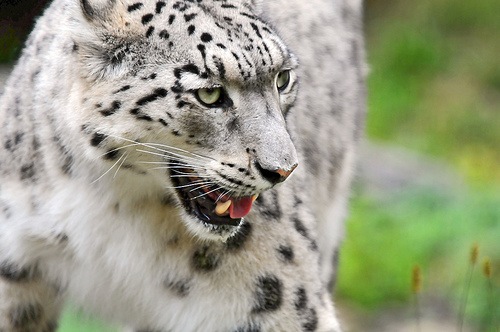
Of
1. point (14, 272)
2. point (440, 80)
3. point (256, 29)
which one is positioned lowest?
point (440, 80)

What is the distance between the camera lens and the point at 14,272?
17.7ft

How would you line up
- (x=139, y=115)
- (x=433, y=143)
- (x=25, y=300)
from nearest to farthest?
(x=139, y=115)
(x=25, y=300)
(x=433, y=143)

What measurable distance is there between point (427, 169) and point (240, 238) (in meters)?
7.41

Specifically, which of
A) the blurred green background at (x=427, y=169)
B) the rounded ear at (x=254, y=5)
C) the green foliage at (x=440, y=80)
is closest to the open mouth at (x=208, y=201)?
the rounded ear at (x=254, y=5)

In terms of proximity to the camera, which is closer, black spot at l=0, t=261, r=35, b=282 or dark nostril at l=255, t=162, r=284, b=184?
dark nostril at l=255, t=162, r=284, b=184

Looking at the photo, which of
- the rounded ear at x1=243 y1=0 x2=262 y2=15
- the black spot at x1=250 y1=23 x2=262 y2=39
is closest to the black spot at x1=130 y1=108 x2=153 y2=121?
the black spot at x1=250 y1=23 x2=262 y2=39

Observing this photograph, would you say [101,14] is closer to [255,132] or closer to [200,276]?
[255,132]

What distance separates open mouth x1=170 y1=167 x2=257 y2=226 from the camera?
4.66 m

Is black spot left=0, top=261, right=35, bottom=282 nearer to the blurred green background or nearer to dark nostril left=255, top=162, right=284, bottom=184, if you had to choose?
the blurred green background

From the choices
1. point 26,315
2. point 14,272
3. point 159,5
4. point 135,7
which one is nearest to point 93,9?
point 135,7

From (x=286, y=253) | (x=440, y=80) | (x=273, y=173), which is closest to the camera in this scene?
(x=273, y=173)

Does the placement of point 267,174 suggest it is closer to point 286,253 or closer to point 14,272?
point 286,253

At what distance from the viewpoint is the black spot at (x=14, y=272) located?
5.37m

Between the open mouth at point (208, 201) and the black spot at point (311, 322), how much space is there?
72 centimetres
